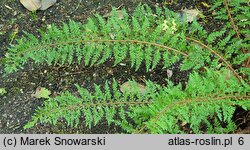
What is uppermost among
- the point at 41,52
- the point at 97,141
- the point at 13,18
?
the point at 13,18

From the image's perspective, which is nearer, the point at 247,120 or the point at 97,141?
the point at 97,141

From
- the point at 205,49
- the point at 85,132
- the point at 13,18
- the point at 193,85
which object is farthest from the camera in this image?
the point at 13,18

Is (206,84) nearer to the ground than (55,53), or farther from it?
nearer to the ground

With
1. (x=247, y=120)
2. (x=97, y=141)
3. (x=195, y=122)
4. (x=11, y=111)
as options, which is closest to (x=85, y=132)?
(x=97, y=141)

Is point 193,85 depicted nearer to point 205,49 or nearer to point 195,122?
point 195,122

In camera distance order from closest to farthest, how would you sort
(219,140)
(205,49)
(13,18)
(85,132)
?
1. (219,140)
2. (205,49)
3. (85,132)
4. (13,18)

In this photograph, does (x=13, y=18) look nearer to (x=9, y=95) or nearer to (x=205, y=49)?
(x=9, y=95)

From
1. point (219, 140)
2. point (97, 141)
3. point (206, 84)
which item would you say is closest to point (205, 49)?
point (206, 84)
